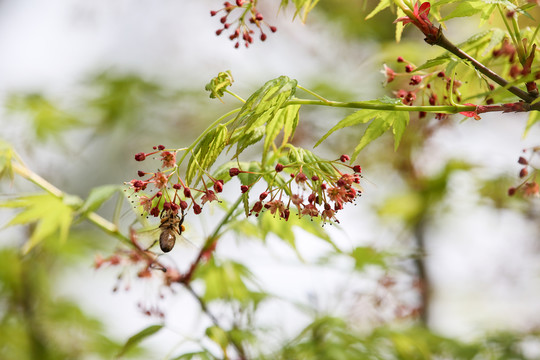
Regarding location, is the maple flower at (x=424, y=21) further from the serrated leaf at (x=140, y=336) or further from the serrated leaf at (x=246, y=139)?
the serrated leaf at (x=140, y=336)

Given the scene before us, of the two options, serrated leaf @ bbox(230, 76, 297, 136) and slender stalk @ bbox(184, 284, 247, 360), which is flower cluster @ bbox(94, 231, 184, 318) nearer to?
slender stalk @ bbox(184, 284, 247, 360)

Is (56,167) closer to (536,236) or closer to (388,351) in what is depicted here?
(388,351)

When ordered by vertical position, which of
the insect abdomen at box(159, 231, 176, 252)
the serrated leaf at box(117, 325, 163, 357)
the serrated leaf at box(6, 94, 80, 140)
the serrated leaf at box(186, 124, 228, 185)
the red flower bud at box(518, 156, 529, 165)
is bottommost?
the serrated leaf at box(117, 325, 163, 357)

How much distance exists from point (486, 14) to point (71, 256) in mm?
2635

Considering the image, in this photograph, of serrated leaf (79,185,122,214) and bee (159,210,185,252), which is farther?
serrated leaf (79,185,122,214)

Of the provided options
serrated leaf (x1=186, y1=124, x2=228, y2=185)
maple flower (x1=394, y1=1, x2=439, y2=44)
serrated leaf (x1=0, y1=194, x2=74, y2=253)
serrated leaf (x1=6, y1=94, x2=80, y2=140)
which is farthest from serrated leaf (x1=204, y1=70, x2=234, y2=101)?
serrated leaf (x1=6, y1=94, x2=80, y2=140)

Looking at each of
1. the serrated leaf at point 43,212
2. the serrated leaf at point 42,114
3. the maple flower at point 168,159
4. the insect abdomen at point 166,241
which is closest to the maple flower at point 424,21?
the maple flower at point 168,159

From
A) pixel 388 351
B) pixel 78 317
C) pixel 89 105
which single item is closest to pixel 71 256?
pixel 78 317

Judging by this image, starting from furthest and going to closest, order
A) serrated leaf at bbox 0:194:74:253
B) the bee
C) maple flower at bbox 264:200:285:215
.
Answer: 1. serrated leaf at bbox 0:194:74:253
2. the bee
3. maple flower at bbox 264:200:285:215

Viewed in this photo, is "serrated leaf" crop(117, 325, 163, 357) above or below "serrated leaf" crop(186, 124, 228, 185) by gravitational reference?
below

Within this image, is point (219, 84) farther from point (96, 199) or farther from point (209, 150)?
point (96, 199)

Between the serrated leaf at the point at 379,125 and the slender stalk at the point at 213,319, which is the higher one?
the serrated leaf at the point at 379,125

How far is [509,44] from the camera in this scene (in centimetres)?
117

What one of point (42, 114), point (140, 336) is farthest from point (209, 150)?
point (42, 114)
